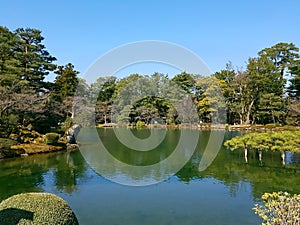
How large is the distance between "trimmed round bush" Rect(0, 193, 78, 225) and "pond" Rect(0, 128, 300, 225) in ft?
7.84

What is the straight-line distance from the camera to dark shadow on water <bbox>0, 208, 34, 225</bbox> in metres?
4.03

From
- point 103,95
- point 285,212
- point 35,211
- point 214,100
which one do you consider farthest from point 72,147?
point 103,95

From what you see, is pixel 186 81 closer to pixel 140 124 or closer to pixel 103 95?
pixel 140 124

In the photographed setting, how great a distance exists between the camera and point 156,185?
32.8 feet

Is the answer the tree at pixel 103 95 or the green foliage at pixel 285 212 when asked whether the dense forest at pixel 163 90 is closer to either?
the tree at pixel 103 95

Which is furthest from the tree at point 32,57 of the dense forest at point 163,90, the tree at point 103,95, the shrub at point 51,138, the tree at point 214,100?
the tree at point 214,100

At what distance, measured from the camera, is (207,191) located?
9.15 meters

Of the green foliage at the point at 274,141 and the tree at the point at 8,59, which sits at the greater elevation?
the tree at the point at 8,59

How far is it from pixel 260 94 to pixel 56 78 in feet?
75.7

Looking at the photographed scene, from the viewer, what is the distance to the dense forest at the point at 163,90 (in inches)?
835

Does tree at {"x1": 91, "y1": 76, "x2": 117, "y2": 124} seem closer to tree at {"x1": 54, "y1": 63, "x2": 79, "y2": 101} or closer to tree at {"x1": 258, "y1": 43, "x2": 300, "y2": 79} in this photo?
tree at {"x1": 54, "y1": 63, "x2": 79, "y2": 101}

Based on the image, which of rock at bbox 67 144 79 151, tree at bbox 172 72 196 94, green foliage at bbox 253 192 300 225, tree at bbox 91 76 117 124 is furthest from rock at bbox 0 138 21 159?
tree at bbox 172 72 196 94

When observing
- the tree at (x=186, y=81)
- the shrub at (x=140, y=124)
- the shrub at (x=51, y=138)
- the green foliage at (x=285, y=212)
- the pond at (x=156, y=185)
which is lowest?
the pond at (x=156, y=185)

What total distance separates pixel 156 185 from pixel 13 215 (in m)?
6.40
